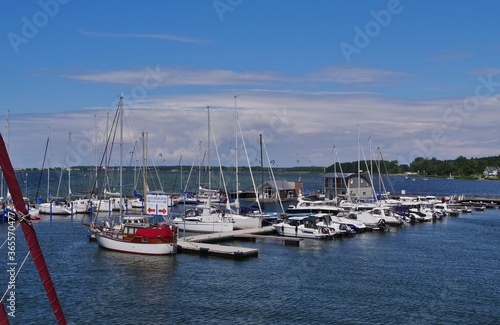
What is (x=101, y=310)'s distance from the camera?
106 feet

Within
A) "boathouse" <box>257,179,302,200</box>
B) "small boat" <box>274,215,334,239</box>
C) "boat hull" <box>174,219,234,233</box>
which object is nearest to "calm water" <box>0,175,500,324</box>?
"small boat" <box>274,215,334,239</box>

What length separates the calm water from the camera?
31875mm

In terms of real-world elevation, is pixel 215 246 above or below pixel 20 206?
below

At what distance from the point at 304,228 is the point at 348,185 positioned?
163 ft

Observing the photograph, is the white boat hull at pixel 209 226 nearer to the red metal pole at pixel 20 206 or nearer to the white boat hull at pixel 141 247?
the white boat hull at pixel 141 247

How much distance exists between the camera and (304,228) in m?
62.2

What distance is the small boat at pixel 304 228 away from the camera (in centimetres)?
6200

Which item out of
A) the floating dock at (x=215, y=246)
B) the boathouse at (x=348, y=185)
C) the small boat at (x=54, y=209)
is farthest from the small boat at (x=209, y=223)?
the boathouse at (x=348, y=185)

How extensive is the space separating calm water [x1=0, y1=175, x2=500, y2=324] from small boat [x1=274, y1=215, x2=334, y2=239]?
2323 millimetres

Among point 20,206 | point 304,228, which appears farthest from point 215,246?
point 20,206

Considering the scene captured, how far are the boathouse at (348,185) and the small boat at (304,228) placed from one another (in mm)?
45025

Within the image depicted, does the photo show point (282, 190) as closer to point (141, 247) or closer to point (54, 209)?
point (54, 209)

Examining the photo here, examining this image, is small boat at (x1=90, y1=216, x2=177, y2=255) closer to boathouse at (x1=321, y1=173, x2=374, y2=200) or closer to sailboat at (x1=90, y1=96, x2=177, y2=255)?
sailboat at (x1=90, y1=96, x2=177, y2=255)

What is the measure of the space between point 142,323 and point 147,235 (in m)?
19.0
